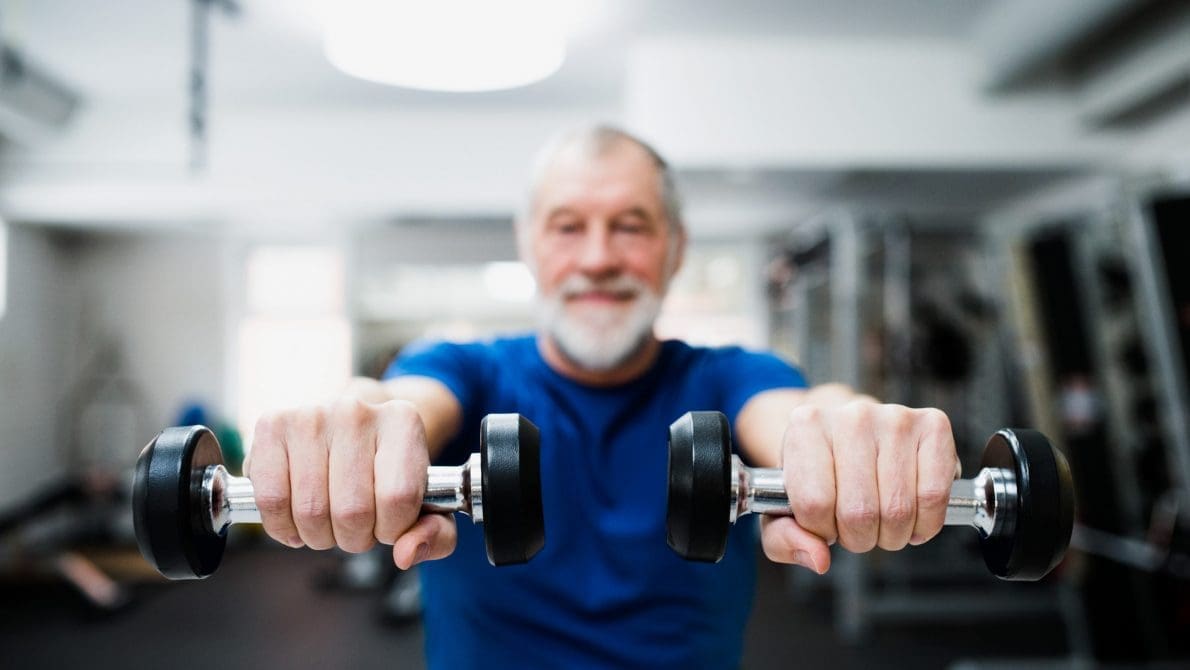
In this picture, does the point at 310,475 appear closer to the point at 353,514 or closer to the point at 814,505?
the point at 353,514

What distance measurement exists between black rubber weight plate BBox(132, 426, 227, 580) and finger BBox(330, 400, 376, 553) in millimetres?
110

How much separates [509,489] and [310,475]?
0.14 meters

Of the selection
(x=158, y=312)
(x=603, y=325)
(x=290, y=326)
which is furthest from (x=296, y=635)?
(x=158, y=312)

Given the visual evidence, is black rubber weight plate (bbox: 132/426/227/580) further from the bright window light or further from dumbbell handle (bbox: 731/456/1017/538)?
the bright window light

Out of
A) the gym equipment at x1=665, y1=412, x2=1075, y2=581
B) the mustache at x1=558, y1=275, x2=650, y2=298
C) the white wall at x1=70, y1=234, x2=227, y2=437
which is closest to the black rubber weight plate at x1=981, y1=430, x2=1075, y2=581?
the gym equipment at x1=665, y1=412, x2=1075, y2=581

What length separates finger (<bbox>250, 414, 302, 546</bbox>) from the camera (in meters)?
0.48

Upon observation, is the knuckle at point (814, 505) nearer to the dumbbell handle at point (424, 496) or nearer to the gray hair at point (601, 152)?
the dumbbell handle at point (424, 496)

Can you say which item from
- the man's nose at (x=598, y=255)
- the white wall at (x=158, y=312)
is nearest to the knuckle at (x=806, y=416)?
the man's nose at (x=598, y=255)

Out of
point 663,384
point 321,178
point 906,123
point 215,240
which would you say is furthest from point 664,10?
point 215,240

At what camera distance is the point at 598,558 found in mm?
874

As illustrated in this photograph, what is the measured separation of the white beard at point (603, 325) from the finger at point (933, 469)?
20.5 inches

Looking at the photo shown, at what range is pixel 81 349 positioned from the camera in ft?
18.1

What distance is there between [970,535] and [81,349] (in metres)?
6.76

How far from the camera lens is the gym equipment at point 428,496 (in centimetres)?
48
